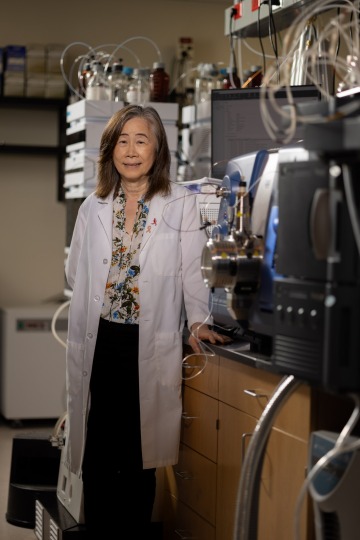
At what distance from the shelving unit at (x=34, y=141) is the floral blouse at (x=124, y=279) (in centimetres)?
313

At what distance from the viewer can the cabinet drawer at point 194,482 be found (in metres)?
2.58

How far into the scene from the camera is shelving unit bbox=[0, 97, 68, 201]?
5.73 metres

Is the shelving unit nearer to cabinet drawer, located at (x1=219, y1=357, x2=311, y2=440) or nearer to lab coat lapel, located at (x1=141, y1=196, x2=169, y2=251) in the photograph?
lab coat lapel, located at (x1=141, y1=196, x2=169, y2=251)

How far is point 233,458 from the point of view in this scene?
2.43 meters

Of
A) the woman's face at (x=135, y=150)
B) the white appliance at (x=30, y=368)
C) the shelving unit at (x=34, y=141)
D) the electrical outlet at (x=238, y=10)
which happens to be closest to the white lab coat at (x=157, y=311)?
the woman's face at (x=135, y=150)

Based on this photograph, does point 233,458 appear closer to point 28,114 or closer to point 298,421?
point 298,421

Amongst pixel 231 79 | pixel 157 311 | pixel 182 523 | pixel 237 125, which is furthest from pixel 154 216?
pixel 231 79

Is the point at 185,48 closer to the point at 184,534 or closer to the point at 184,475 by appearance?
the point at 184,475

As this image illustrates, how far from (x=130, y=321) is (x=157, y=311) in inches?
3.4

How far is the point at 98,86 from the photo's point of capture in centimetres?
415

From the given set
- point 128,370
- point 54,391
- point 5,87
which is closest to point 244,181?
point 128,370

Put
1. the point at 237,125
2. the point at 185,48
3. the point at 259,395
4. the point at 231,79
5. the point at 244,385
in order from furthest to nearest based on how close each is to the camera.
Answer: the point at 185,48, the point at 231,79, the point at 237,125, the point at 244,385, the point at 259,395

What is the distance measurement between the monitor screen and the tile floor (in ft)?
4.14

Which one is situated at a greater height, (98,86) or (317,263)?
(98,86)
